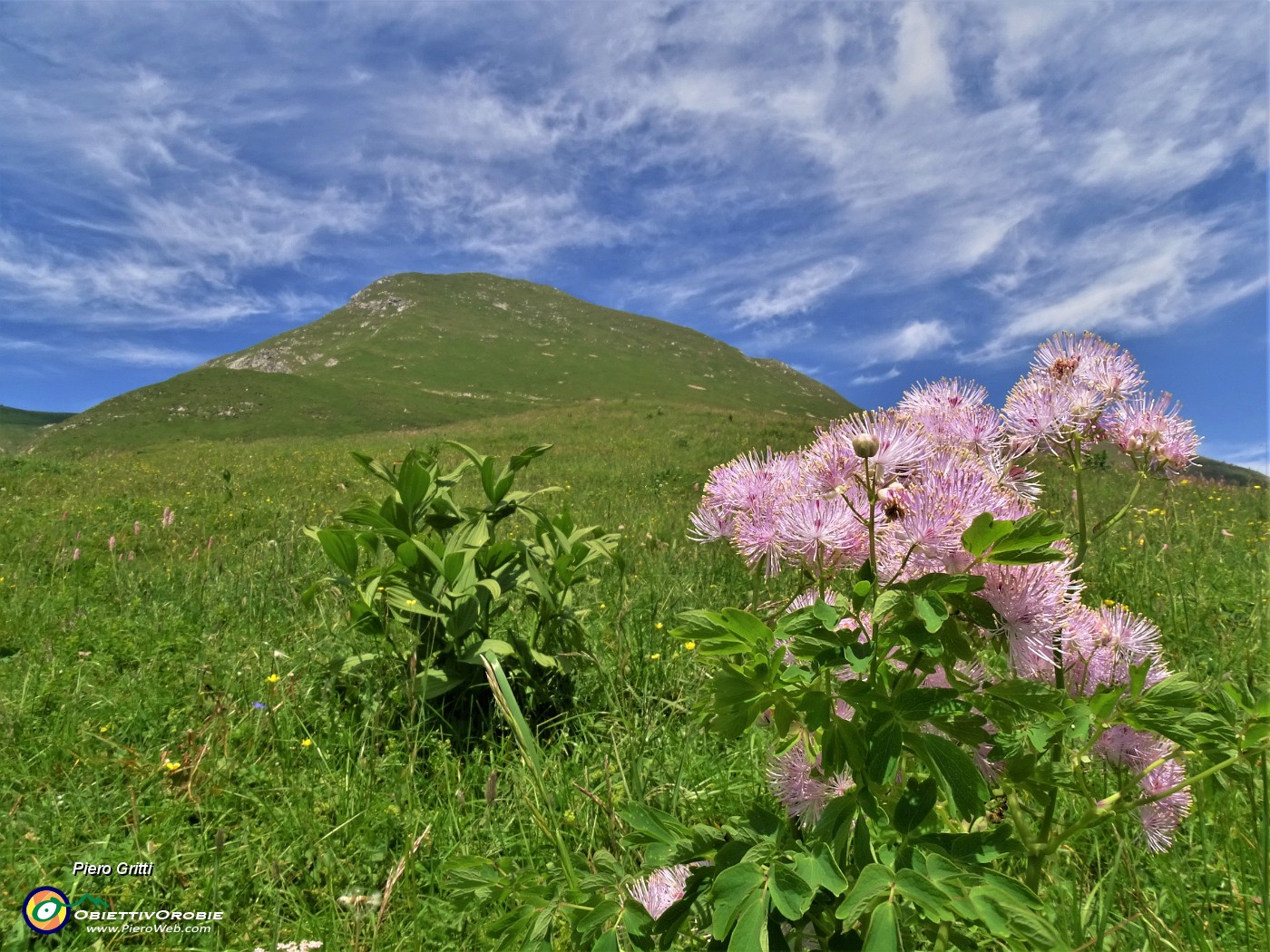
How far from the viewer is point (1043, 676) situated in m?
1.53

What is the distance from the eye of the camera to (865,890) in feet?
3.65

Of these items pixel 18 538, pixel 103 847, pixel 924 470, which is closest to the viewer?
pixel 924 470

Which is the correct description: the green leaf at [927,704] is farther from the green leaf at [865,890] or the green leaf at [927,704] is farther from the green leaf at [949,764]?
the green leaf at [865,890]

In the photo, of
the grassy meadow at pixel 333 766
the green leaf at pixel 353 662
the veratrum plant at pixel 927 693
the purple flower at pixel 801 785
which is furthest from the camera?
the green leaf at pixel 353 662

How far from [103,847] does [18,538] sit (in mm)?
6404

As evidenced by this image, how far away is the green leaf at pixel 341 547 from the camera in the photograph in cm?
310

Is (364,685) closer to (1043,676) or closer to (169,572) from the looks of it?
(1043,676)

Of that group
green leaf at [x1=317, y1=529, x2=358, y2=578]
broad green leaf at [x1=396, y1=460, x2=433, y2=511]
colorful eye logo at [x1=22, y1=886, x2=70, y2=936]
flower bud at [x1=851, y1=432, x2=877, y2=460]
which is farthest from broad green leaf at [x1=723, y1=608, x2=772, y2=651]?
colorful eye logo at [x1=22, y1=886, x2=70, y2=936]

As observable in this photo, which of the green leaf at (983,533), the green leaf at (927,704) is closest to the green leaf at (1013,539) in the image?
the green leaf at (983,533)

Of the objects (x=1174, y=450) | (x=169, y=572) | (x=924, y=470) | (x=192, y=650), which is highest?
(x=1174, y=450)

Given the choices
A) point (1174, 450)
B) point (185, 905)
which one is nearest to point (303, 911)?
Result: point (185, 905)

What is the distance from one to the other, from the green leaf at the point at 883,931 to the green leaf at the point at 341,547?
2.70m

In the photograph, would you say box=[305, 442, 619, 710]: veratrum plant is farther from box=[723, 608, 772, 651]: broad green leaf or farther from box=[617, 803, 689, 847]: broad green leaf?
box=[723, 608, 772, 651]: broad green leaf

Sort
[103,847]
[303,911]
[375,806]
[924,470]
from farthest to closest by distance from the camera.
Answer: [375,806], [103,847], [303,911], [924,470]
